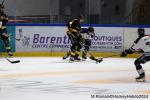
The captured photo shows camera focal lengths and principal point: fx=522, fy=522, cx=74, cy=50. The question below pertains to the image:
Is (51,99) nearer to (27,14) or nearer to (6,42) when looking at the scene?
(6,42)

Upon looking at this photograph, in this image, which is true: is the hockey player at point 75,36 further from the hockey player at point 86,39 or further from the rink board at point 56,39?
the rink board at point 56,39

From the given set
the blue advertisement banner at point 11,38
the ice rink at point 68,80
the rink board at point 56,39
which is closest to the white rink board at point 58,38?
the rink board at point 56,39

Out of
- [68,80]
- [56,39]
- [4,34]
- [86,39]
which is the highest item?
[4,34]

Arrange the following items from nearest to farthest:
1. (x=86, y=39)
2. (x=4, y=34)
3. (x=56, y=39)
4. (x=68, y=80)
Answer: (x=68, y=80)
(x=86, y=39)
(x=4, y=34)
(x=56, y=39)

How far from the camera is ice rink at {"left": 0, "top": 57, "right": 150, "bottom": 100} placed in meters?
9.04

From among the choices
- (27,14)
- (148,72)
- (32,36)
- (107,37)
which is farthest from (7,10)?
(148,72)

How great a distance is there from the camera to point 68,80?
11477 mm

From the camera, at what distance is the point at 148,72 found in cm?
1366

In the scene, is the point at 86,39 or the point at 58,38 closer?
the point at 86,39

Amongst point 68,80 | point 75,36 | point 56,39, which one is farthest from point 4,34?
point 68,80

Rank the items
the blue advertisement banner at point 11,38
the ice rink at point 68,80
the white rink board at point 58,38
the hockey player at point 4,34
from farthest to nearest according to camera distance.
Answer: the white rink board at point 58,38, the blue advertisement banner at point 11,38, the hockey player at point 4,34, the ice rink at point 68,80

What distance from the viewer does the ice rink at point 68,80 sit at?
9.04 metres

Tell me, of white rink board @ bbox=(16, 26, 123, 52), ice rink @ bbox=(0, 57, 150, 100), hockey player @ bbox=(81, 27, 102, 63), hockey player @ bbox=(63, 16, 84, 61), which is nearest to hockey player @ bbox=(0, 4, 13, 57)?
white rink board @ bbox=(16, 26, 123, 52)

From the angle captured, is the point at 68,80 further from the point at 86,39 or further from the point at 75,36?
the point at 86,39
